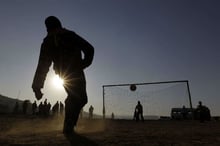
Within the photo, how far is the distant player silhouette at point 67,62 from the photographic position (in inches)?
140

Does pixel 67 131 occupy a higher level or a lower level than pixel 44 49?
lower

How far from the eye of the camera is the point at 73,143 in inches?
95.5

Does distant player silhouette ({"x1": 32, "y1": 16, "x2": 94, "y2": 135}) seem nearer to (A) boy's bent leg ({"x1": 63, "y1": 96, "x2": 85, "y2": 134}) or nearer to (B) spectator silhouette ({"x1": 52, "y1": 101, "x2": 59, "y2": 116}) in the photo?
(A) boy's bent leg ({"x1": 63, "y1": 96, "x2": 85, "y2": 134})

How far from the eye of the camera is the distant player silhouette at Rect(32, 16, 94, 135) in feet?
11.7

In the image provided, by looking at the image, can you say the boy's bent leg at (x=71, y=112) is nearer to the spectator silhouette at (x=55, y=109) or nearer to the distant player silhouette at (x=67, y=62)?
the distant player silhouette at (x=67, y=62)

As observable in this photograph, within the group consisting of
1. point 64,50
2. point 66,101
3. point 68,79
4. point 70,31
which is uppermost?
point 70,31

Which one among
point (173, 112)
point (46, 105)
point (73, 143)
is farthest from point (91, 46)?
point (173, 112)

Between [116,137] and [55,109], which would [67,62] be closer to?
[116,137]

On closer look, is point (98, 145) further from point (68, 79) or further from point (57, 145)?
point (68, 79)

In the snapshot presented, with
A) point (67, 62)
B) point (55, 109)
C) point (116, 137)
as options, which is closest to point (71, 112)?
point (67, 62)

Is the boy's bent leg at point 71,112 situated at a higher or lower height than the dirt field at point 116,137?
higher

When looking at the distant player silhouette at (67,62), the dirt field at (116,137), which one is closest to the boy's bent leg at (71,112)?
the distant player silhouette at (67,62)

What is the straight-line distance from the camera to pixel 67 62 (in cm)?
363

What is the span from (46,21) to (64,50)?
2.13 ft
